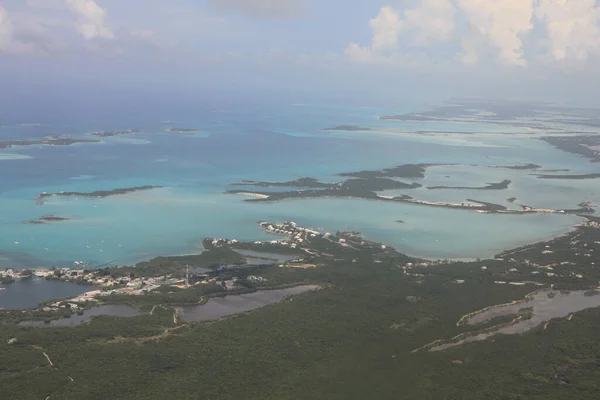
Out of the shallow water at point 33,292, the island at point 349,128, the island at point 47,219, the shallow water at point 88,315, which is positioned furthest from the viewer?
the island at point 349,128

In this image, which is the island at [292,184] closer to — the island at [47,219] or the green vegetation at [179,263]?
the island at [47,219]

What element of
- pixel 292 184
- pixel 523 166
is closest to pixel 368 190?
pixel 292 184

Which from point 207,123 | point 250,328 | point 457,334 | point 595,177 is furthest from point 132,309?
point 207,123

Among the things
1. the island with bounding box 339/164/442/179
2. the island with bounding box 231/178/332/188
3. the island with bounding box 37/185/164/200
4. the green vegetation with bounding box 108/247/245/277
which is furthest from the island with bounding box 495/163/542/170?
the green vegetation with bounding box 108/247/245/277

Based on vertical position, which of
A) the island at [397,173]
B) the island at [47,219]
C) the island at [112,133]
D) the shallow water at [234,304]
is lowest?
the shallow water at [234,304]

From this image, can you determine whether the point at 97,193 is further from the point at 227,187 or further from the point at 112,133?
the point at 112,133

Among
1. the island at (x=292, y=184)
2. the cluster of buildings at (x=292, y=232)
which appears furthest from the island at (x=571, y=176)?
the cluster of buildings at (x=292, y=232)

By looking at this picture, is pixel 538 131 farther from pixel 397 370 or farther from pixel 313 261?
pixel 397 370

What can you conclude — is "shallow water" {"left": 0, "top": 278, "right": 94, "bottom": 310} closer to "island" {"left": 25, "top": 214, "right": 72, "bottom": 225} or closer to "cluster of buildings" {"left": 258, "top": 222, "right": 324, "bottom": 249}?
"island" {"left": 25, "top": 214, "right": 72, "bottom": 225}
